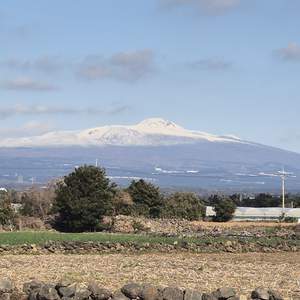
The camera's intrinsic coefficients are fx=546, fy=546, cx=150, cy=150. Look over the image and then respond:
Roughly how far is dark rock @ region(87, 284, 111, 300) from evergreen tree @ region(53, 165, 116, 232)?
21.4 metres

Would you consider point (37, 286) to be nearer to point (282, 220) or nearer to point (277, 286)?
point (277, 286)

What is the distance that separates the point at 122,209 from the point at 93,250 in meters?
21.7

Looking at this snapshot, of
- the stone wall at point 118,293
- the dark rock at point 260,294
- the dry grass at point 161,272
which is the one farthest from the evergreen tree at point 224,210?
the dark rock at point 260,294

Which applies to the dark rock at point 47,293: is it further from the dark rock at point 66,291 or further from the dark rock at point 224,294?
the dark rock at point 224,294

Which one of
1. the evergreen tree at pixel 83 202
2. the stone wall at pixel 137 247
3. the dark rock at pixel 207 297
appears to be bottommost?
the stone wall at pixel 137 247

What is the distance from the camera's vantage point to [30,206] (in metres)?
40.0

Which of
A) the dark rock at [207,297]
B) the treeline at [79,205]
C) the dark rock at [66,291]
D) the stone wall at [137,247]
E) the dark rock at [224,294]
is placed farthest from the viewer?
the treeline at [79,205]

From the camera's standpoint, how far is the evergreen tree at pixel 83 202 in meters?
32.2

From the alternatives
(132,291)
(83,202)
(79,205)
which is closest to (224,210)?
(83,202)

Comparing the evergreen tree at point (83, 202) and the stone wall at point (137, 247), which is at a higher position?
the evergreen tree at point (83, 202)

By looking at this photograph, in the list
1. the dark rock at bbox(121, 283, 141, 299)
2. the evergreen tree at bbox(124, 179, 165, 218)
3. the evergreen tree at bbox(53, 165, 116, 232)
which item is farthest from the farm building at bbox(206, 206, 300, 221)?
the dark rock at bbox(121, 283, 141, 299)

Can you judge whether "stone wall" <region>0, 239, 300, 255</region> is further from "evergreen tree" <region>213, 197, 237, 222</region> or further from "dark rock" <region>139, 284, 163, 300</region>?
"evergreen tree" <region>213, 197, 237, 222</region>

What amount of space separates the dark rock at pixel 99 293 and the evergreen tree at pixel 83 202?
842 inches

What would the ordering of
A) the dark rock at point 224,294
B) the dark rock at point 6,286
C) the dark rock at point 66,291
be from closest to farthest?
the dark rock at point 224,294
the dark rock at point 66,291
the dark rock at point 6,286
